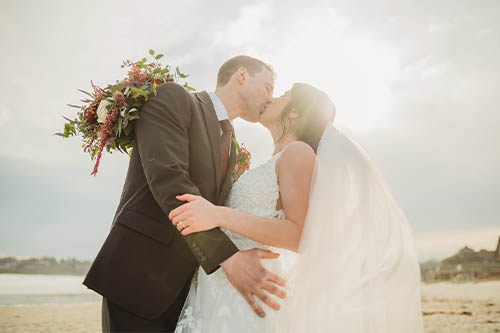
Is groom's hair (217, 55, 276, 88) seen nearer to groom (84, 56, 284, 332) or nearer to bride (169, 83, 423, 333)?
groom (84, 56, 284, 332)

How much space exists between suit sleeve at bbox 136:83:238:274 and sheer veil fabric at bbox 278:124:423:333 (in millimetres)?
628

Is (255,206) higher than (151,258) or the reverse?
higher

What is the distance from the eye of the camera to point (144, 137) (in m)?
2.74

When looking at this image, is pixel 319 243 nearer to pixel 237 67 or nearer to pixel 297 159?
pixel 297 159

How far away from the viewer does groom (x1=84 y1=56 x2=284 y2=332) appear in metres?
2.46

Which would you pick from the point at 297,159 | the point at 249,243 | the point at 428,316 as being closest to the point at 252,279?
the point at 249,243

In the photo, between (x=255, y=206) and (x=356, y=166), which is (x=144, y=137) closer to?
(x=255, y=206)

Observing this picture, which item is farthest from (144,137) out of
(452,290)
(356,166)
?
(452,290)

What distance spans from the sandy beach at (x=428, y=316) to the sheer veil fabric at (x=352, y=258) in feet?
46.4

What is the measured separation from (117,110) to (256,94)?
6.12ft

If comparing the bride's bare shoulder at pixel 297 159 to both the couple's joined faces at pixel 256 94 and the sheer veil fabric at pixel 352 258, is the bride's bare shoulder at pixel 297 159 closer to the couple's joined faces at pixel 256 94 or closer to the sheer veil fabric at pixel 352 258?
the sheer veil fabric at pixel 352 258

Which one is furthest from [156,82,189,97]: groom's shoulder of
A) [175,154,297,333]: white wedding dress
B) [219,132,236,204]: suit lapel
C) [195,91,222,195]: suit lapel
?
[175,154,297,333]: white wedding dress

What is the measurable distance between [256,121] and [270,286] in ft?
7.88

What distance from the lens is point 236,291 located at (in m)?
2.63
